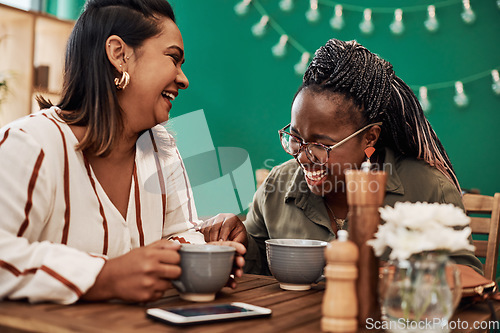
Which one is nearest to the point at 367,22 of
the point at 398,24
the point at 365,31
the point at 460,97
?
the point at 365,31

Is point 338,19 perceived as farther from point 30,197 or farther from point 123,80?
point 30,197

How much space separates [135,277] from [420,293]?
472mm

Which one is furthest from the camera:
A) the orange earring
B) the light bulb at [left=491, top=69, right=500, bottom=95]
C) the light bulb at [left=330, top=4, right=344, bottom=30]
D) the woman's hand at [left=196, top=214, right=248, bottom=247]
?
the light bulb at [left=330, top=4, right=344, bottom=30]

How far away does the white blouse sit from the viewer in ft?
2.83

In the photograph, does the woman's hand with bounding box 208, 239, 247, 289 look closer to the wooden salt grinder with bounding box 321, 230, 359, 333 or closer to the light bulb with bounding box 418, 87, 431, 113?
the wooden salt grinder with bounding box 321, 230, 359, 333

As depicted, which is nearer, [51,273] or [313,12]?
[51,273]

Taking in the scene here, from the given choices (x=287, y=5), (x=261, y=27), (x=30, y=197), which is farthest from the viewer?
(x=261, y=27)

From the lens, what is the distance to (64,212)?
1.08 meters

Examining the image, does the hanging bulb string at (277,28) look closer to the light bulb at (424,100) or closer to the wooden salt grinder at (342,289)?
the light bulb at (424,100)

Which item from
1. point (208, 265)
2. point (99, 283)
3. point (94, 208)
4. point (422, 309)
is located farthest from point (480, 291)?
point (94, 208)

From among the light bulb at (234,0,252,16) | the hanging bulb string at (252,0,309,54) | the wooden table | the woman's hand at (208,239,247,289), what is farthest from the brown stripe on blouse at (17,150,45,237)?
the light bulb at (234,0,252,16)

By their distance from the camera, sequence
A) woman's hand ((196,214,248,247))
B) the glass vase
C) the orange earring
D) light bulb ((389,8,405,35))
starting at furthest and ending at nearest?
1. light bulb ((389,8,405,35))
2. the orange earring
3. woman's hand ((196,214,248,247))
4. the glass vase

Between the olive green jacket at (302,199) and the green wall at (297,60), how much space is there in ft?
5.17

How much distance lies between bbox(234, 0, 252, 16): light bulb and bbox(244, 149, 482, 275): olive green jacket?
222cm
